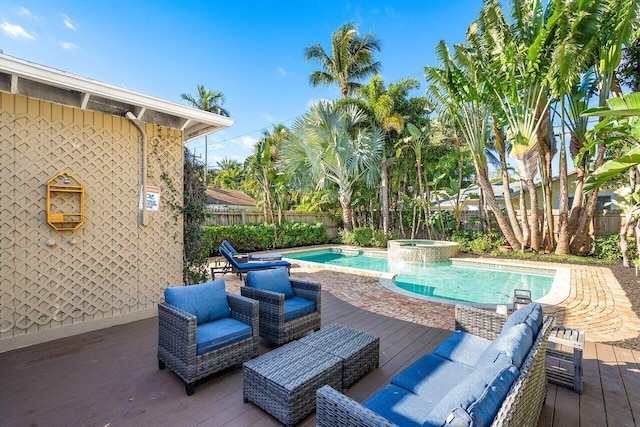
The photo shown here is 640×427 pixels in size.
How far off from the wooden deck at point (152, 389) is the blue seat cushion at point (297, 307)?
0.53 metres

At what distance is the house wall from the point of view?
3705mm

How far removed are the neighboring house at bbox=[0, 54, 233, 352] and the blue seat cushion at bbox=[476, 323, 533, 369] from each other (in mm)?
4932

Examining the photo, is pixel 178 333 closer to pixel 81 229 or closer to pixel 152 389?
pixel 152 389

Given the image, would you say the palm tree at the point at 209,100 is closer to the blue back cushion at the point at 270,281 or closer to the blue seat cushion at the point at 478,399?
the blue back cushion at the point at 270,281

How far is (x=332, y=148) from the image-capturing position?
13203 mm

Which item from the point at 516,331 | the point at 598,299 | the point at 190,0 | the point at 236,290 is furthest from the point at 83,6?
the point at 598,299

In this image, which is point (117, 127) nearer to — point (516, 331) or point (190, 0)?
point (516, 331)

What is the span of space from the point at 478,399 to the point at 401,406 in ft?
2.49

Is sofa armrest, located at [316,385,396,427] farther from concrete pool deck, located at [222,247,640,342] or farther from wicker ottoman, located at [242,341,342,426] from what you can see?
concrete pool deck, located at [222,247,640,342]

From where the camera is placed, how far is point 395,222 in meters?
16.2

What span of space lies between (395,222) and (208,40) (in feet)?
40.7

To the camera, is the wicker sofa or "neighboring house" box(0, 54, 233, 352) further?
"neighboring house" box(0, 54, 233, 352)

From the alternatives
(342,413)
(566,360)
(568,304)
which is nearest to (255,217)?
(568,304)

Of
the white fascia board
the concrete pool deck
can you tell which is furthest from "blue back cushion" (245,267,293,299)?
the white fascia board
